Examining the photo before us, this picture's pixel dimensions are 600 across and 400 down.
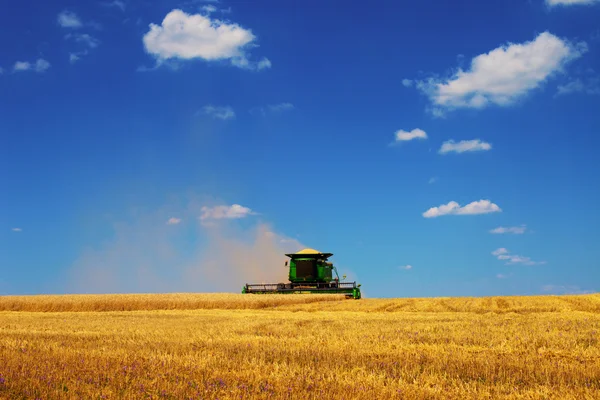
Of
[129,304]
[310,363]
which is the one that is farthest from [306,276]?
[310,363]

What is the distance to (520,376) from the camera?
7.89 m

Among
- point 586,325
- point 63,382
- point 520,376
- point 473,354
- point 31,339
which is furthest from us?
point 586,325

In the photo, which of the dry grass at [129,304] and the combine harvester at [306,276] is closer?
the dry grass at [129,304]

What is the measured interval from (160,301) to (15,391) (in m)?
28.3

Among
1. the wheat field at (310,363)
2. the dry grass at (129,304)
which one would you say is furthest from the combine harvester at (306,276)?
the wheat field at (310,363)

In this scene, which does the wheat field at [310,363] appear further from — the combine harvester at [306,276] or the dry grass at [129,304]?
the combine harvester at [306,276]

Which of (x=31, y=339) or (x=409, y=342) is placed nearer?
(x=409, y=342)

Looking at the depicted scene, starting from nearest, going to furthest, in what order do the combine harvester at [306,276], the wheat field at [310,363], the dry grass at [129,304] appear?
the wheat field at [310,363]
the dry grass at [129,304]
the combine harvester at [306,276]

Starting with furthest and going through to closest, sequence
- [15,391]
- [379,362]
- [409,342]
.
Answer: [409,342] → [379,362] → [15,391]

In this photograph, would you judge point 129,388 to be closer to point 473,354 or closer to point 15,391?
point 15,391

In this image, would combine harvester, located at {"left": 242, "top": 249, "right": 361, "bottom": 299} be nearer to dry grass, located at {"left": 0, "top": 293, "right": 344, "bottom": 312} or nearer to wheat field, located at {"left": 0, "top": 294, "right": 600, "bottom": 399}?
dry grass, located at {"left": 0, "top": 293, "right": 344, "bottom": 312}

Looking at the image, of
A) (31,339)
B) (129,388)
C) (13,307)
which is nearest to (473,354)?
(129,388)

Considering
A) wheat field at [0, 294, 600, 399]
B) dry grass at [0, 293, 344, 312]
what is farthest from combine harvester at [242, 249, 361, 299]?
wheat field at [0, 294, 600, 399]

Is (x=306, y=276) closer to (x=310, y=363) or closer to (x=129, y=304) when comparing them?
(x=129, y=304)
